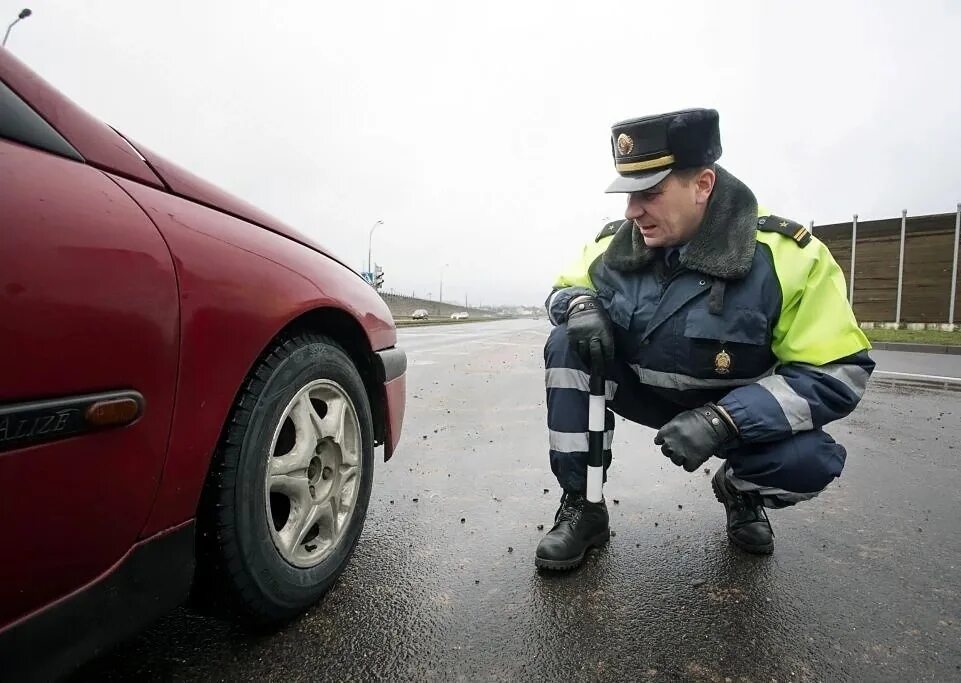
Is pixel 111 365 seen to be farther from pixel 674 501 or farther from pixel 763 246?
pixel 674 501

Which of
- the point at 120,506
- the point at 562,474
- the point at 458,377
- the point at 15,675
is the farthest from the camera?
the point at 458,377

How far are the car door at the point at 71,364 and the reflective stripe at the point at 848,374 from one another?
5.91ft

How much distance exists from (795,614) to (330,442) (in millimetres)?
1406

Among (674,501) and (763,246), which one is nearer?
(763,246)

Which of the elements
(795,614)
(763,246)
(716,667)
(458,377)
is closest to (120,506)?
(716,667)

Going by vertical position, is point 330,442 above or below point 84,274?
below

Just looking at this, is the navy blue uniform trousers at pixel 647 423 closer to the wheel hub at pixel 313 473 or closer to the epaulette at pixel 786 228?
the epaulette at pixel 786 228

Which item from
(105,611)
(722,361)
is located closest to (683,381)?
(722,361)

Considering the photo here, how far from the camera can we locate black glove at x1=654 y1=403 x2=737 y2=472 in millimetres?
1654

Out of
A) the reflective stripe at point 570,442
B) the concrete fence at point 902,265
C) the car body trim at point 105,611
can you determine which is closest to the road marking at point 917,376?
the reflective stripe at point 570,442

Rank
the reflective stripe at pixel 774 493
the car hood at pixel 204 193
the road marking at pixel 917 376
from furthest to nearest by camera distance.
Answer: the road marking at pixel 917 376, the reflective stripe at pixel 774 493, the car hood at pixel 204 193

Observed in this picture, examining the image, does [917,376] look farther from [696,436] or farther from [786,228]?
[696,436]

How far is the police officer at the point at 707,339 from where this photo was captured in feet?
5.52

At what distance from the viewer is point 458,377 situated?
6.62 meters
